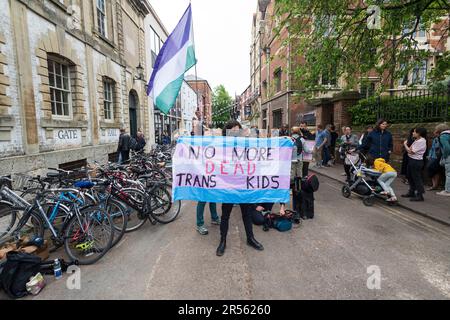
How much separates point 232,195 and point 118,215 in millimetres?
2128

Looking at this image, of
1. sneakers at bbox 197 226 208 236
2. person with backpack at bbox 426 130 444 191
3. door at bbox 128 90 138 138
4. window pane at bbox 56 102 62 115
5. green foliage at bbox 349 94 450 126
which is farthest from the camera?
door at bbox 128 90 138 138

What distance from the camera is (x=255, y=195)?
12.6ft

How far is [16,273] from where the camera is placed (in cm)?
276

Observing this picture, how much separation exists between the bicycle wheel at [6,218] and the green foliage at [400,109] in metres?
10.3

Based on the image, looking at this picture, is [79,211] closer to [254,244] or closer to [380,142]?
[254,244]

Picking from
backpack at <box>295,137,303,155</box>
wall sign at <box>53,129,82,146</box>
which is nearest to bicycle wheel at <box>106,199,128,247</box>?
backpack at <box>295,137,303,155</box>

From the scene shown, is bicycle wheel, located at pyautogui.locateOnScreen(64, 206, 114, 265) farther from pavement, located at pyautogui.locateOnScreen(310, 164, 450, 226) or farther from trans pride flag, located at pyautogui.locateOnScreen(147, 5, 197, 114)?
pavement, located at pyautogui.locateOnScreen(310, 164, 450, 226)

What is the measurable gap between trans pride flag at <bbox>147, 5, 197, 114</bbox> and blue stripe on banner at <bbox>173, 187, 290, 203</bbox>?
2.43m

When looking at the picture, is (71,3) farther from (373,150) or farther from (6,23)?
(373,150)

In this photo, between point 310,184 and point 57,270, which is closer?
point 57,270

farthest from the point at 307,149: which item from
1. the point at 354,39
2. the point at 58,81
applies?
the point at 58,81

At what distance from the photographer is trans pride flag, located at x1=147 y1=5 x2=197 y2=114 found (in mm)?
5645

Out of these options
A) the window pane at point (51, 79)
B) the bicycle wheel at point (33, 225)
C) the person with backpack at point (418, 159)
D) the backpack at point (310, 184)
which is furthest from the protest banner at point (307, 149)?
the window pane at point (51, 79)

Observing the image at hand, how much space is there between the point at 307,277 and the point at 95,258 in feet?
9.67
